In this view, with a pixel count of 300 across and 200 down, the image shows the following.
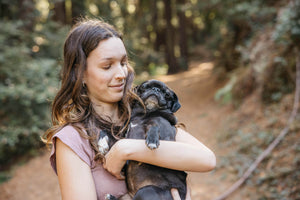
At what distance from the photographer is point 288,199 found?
4.28m

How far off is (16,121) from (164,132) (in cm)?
594

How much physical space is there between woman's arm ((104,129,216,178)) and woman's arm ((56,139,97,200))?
16 cm

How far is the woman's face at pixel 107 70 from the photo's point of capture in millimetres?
1903

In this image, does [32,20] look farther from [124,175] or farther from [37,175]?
[124,175]

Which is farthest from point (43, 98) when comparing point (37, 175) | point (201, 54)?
point (201, 54)

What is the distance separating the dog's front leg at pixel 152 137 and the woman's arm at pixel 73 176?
43 centimetres

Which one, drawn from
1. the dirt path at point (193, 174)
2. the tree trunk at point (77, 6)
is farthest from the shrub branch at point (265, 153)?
the tree trunk at point (77, 6)

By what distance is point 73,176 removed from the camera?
1694 mm

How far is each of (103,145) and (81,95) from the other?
0.41 m

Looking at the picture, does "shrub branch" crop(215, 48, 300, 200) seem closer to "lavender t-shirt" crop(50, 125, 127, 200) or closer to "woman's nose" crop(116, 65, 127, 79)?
"lavender t-shirt" crop(50, 125, 127, 200)

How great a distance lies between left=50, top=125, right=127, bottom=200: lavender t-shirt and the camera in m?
1.77

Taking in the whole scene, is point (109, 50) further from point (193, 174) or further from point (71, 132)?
point (193, 174)

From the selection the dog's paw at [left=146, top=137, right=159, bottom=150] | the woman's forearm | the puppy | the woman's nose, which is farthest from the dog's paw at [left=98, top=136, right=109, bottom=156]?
the woman's nose

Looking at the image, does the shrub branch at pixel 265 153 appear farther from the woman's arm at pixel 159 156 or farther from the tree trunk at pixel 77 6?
the tree trunk at pixel 77 6
